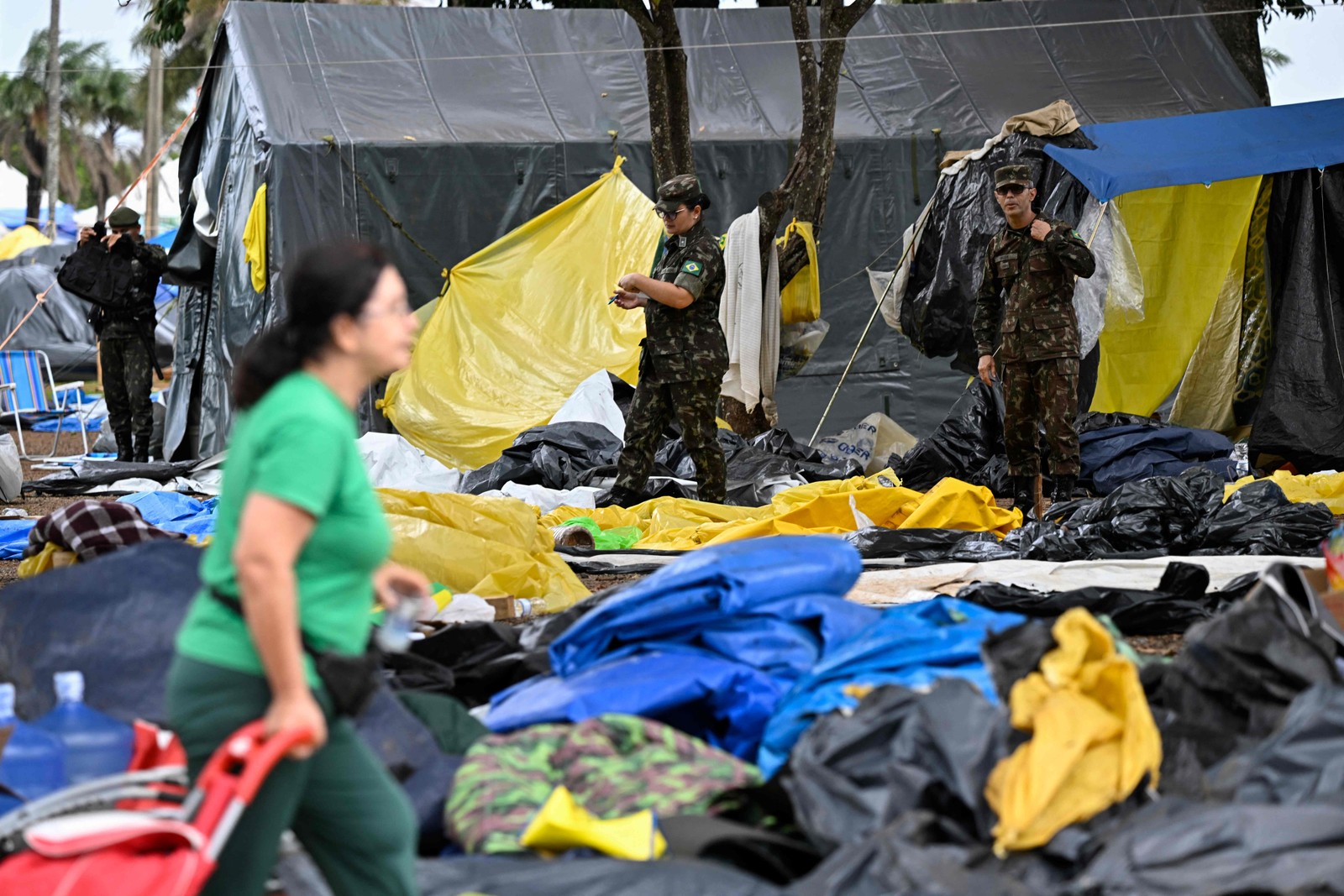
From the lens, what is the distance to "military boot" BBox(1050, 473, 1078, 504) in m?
7.80

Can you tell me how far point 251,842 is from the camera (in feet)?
6.82

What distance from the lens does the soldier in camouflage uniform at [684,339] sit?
720cm

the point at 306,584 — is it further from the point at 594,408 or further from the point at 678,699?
the point at 594,408

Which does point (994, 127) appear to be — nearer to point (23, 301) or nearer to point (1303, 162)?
point (1303, 162)

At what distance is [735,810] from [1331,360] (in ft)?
24.3

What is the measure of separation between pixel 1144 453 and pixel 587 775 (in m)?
6.42

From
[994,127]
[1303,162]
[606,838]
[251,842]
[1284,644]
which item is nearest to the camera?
[251,842]

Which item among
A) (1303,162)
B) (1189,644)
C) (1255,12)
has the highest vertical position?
(1255,12)

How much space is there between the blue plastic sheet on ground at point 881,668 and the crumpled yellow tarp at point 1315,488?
403cm

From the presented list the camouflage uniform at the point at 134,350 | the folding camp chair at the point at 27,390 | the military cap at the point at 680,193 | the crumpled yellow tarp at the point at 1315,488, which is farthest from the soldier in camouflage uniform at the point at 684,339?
the folding camp chair at the point at 27,390

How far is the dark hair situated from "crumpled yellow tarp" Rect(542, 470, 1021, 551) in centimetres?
455

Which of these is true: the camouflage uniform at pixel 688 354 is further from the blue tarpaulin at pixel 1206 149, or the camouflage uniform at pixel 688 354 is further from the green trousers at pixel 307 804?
the green trousers at pixel 307 804

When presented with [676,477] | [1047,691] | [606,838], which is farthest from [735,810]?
[676,477]

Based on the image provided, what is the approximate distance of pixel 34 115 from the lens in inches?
1817
